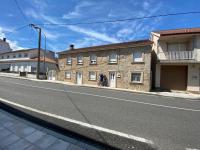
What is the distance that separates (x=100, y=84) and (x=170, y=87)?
8.68m

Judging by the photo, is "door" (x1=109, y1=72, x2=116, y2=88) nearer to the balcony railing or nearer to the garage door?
the garage door

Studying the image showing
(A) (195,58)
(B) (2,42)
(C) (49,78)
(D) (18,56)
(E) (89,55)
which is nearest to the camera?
(A) (195,58)

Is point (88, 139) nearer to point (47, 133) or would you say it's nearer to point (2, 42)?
point (47, 133)

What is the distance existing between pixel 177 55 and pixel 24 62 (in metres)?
36.5

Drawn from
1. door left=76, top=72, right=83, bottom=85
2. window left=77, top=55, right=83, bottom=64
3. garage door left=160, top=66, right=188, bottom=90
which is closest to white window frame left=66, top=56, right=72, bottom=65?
window left=77, top=55, right=83, bottom=64

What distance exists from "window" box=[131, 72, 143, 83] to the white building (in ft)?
76.3

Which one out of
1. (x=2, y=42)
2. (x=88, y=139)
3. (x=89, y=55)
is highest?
(x=2, y=42)

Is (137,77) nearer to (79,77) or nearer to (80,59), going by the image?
(79,77)

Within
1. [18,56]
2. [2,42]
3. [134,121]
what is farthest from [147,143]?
[2,42]

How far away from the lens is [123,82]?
23219 mm

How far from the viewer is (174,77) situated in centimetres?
2203

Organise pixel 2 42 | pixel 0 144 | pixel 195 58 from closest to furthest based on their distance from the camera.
→ pixel 0 144
pixel 195 58
pixel 2 42

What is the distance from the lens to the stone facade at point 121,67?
70.6 feet

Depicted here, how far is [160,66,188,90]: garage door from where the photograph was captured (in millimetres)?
21578
